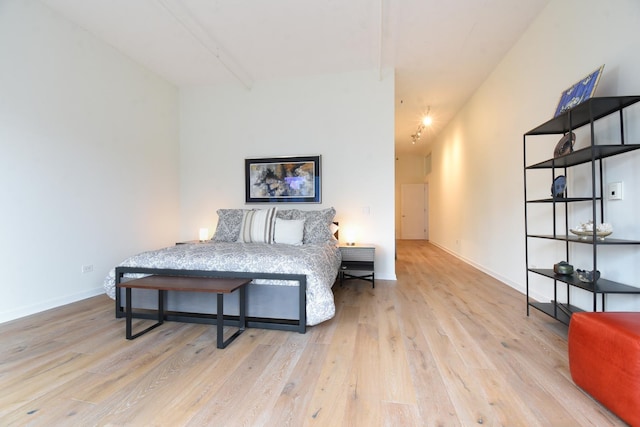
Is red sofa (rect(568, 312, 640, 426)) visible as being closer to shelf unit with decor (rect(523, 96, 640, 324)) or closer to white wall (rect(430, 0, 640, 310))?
shelf unit with decor (rect(523, 96, 640, 324))

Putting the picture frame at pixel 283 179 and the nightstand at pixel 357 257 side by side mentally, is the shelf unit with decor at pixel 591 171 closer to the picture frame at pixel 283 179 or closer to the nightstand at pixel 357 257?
the nightstand at pixel 357 257

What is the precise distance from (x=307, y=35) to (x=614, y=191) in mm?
3184

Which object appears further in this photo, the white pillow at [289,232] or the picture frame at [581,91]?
the white pillow at [289,232]

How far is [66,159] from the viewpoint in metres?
2.89

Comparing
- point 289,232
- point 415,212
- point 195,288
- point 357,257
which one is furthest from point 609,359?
point 415,212

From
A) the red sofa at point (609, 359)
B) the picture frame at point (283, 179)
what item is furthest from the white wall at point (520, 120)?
the picture frame at point (283, 179)

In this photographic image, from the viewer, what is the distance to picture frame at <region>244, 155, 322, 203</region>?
4.06m

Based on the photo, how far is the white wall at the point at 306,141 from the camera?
389cm

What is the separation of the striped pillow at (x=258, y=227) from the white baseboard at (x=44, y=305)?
173 centimetres

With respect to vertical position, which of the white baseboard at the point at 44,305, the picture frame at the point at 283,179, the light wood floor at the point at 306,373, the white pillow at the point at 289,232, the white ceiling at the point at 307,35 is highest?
the white ceiling at the point at 307,35

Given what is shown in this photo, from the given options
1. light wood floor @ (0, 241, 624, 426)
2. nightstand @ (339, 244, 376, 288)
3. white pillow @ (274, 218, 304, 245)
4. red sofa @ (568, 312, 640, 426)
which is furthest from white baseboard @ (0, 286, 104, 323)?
red sofa @ (568, 312, 640, 426)

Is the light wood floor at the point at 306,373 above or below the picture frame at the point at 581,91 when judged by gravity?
below

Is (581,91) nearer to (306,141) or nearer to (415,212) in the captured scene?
(306,141)

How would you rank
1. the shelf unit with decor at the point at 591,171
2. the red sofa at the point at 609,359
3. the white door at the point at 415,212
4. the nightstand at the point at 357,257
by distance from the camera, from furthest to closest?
the white door at the point at 415,212, the nightstand at the point at 357,257, the shelf unit with decor at the point at 591,171, the red sofa at the point at 609,359
